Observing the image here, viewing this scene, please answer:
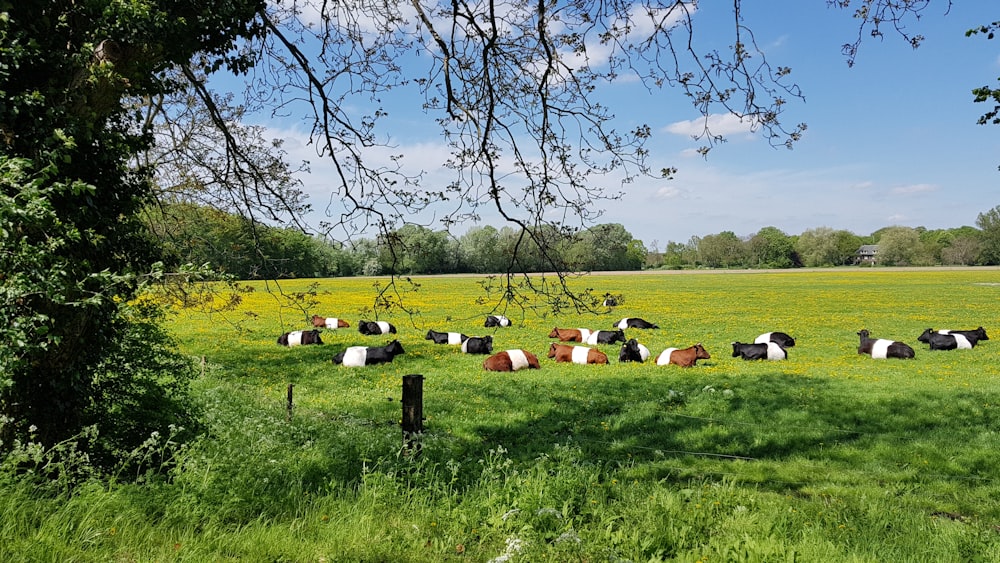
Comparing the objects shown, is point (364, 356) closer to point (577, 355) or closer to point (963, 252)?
point (577, 355)

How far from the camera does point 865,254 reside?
14350 cm

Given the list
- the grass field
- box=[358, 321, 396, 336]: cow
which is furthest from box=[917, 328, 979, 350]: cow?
box=[358, 321, 396, 336]: cow

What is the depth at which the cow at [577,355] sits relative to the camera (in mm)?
15289

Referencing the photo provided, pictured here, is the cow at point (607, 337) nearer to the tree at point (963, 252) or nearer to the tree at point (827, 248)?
the tree at point (963, 252)

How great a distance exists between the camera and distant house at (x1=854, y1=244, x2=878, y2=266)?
5241 inches

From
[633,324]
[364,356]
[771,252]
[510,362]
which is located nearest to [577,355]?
[510,362]

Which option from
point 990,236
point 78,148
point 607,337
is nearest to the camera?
point 78,148

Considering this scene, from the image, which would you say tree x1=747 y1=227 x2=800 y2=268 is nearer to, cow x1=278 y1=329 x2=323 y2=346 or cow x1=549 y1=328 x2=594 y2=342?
cow x1=549 y1=328 x2=594 y2=342

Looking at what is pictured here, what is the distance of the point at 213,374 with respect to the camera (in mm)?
12641

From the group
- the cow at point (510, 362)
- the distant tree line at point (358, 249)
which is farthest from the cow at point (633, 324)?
the distant tree line at point (358, 249)

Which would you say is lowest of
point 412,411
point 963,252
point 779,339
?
point 779,339

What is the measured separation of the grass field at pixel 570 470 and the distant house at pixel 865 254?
137518mm

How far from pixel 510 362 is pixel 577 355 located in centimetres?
214

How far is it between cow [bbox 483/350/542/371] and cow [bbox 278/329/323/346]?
7683 millimetres
